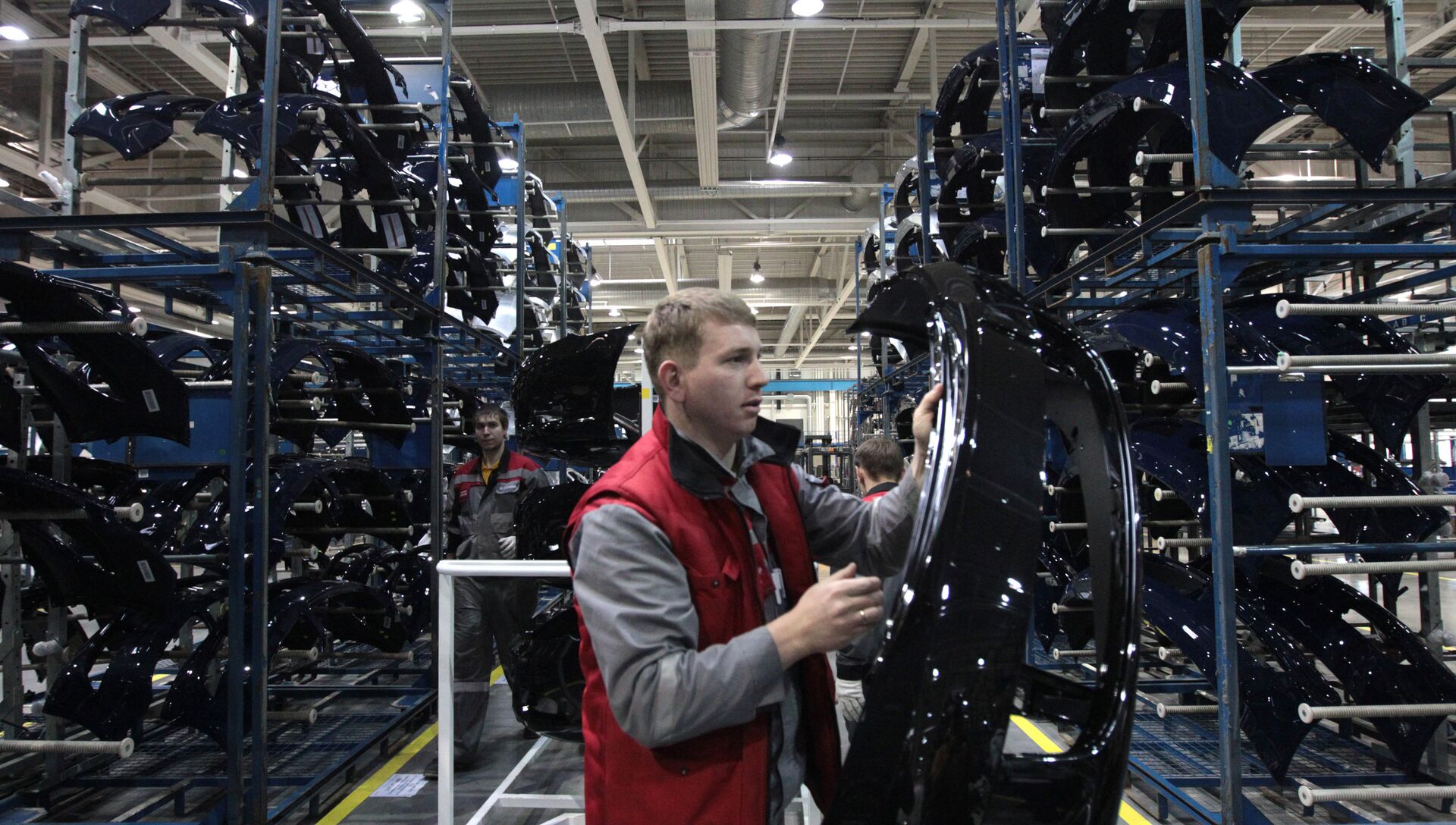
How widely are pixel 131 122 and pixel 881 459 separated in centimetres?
387

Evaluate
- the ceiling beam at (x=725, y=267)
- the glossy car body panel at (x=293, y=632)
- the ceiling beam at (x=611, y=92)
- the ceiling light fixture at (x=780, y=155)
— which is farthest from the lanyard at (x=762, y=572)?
the ceiling beam at (x=725, y=267)

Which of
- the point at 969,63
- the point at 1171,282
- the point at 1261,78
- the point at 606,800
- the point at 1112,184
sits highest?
the point at 969,63

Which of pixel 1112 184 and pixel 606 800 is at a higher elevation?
pixel 1112 184

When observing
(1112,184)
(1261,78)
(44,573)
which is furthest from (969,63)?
(44,573)

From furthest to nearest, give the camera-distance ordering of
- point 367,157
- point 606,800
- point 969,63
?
point 969,63 < point 367,157 < point 606,800

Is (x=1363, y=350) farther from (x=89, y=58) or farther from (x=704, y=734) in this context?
(x=89, y=58)

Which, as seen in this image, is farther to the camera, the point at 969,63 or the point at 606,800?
the point at 969,63

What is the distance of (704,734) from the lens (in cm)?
110

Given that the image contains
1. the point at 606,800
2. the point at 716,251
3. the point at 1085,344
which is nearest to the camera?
the point at 606,800

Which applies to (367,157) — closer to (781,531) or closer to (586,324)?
(781,531)

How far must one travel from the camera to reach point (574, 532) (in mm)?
1211

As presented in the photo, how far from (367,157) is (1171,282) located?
13.2 feet

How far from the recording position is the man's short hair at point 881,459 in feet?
14.0

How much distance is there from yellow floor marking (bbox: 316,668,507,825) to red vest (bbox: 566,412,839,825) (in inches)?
91.4
